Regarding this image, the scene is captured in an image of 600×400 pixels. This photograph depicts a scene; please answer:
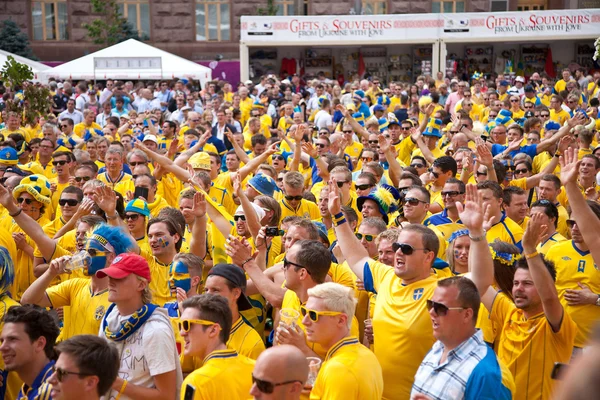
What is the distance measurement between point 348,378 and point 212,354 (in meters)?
0.79

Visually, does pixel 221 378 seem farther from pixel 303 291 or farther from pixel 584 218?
pixel 584 218

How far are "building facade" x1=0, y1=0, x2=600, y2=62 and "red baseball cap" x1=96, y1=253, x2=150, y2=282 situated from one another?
105ft

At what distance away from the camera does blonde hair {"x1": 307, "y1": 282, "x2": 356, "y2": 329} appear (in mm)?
4242

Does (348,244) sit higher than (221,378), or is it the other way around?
(348,244)

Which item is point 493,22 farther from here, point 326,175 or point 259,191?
point 259,191

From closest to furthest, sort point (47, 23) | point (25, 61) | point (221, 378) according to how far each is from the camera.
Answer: point (221, 378) < point (25, 61) < point (47, 23)

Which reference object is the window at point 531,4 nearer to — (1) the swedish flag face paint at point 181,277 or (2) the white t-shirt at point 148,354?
(1) the swedish flag face paint at point 181,277

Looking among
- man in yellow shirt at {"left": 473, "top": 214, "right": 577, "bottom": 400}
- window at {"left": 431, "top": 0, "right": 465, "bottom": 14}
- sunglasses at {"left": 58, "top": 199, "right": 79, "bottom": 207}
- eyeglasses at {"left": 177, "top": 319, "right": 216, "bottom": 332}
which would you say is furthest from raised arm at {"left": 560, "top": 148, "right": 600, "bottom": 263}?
window at {"left": 431, "top": 0, "right": 465, "bottom": 14}

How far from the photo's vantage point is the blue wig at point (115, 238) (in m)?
5.45

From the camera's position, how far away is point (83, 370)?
3770 mm

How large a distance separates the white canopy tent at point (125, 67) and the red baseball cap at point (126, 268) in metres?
20.0

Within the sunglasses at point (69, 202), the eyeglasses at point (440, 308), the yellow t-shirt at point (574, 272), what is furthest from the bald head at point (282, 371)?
the sunglasses at point (69, 202)

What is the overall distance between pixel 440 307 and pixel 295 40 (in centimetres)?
2371

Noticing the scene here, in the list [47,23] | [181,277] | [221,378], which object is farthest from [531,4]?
[221,378]
